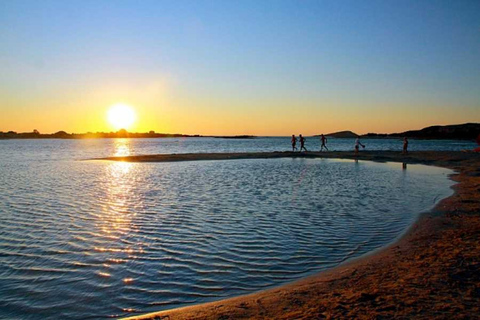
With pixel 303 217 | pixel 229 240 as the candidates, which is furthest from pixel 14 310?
pixel 303 217

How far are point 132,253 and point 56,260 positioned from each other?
162 centimetres

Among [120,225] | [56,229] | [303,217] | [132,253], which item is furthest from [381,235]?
[56,229]

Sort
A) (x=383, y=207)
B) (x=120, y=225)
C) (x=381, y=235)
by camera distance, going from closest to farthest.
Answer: (x=381, y=235) → (x=120, y=225) → (x=383, y=207)

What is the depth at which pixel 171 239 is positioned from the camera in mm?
9484

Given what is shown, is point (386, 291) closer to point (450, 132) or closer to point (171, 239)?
point (171, 239)

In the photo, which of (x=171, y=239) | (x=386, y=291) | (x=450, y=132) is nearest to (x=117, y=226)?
(x=171, y=239)

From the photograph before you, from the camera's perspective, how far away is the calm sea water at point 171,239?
6285mm

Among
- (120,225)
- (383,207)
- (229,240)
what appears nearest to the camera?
(229,240)

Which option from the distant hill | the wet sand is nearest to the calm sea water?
the wet sand

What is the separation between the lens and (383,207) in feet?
45.6

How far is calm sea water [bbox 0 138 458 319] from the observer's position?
Result: 20.6 ft

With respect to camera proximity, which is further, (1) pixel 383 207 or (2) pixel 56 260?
(1) pixel 383 207

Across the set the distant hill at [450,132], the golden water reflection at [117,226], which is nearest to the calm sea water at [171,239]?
the golden water reflection at [117,226]

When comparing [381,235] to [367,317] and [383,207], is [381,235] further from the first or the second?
[367,317]
